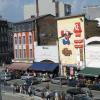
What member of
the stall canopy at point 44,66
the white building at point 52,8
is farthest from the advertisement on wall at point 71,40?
the white building at point 52,8

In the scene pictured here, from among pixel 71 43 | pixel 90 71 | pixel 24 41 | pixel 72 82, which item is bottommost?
pixel 72 82

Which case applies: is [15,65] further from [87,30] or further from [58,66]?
[87,30]

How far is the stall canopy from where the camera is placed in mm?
84500

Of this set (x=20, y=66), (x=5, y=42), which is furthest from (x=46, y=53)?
(x=5, y=42)

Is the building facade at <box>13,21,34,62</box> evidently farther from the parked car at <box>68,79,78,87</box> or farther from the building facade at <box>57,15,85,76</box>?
the parked car at <box>68,79,78,87</box>

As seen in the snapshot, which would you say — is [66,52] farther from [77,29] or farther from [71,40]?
[77,29]

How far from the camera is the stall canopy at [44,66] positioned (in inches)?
3327

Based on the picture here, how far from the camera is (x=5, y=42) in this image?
134m

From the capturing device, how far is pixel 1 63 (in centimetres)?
12594

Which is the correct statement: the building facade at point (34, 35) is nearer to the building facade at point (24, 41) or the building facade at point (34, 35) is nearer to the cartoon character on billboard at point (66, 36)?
the building facade at point (24, 41)

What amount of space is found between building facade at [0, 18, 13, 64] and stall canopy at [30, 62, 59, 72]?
1584 inches

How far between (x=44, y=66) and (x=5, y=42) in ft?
161

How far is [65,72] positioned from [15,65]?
17969mm

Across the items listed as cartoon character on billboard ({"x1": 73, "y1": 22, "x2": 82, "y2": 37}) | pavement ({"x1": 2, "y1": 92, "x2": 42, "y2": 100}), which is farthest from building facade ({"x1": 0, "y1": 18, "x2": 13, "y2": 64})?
pavement ({"x1": 2, "y1": 92, "x2": 42, "y2": 100})
